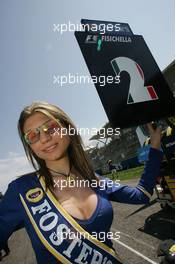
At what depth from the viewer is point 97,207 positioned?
5.02 feet

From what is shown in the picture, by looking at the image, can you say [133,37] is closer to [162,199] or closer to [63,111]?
[63,111]

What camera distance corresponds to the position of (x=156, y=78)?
1.51 meters

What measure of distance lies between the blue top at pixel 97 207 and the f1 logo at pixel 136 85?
35cm

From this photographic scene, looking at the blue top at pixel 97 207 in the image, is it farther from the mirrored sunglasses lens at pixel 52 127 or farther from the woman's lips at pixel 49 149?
the mirrored sunglasses lens at pixel 52 127

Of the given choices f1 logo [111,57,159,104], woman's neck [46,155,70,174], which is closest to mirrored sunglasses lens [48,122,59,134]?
woman's neck [46,155,70,174]

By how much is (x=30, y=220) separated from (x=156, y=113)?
0.93 meters

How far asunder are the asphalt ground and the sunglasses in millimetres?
3949

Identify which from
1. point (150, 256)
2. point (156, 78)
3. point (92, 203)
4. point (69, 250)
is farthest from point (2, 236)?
point (150, 256)

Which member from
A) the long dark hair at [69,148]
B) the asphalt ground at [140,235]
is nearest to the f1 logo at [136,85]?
the long dark hair at [69,148]

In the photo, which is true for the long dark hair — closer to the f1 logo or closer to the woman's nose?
the woman's nose

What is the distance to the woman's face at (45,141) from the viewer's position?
1562mm

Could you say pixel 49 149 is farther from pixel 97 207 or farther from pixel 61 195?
pixel 97 207

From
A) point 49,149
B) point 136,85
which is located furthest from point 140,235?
point 136,85

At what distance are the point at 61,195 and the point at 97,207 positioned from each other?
0.24 metres
